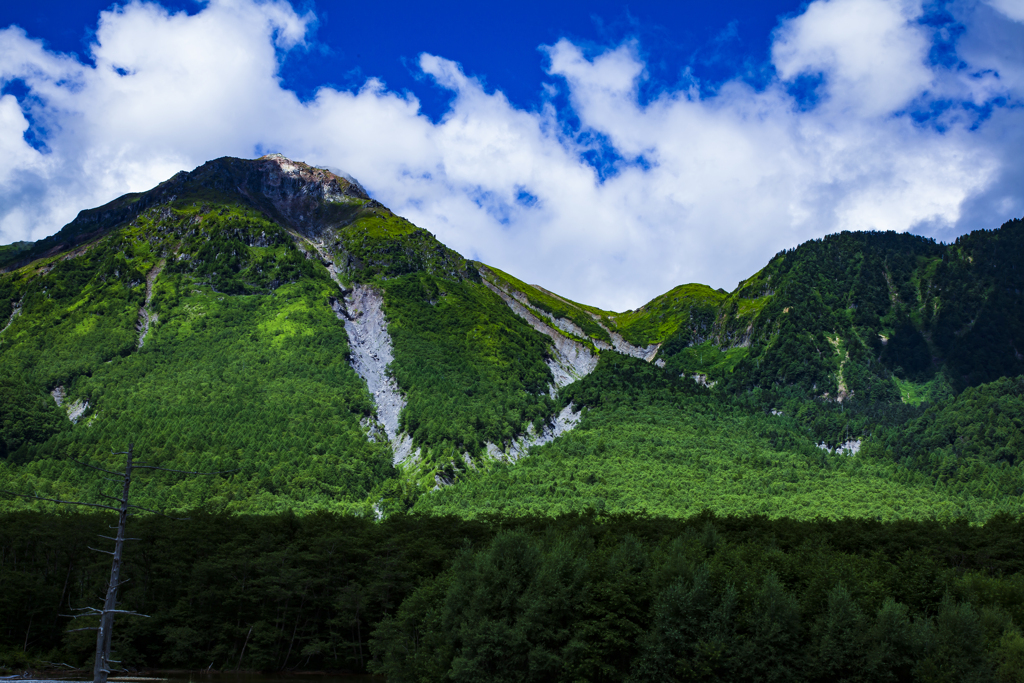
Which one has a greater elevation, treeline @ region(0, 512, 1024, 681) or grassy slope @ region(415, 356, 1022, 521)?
grassy slope @ region(415, 356, 1022, 521)

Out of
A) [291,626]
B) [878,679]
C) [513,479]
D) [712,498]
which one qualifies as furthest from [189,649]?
[712,498]

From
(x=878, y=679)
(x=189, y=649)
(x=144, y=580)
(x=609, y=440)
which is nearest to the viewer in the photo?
(x=878, y=679)

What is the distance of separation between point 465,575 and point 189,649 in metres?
42.3

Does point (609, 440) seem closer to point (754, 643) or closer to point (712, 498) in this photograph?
point (712, 498)

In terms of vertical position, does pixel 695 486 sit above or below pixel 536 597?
above

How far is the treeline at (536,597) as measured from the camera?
64375mm

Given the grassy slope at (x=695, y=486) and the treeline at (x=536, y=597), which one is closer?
the treeline at (x=536, y=597)

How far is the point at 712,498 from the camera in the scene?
15775 centimetres

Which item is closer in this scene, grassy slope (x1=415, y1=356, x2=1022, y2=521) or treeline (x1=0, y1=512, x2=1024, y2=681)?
treeline (x1=0, y1=512, x2=1024, y2=681)

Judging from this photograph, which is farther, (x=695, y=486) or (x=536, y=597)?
(x=695, y=486)

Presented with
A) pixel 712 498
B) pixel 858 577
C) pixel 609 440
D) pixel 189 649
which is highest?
pixel 609 440

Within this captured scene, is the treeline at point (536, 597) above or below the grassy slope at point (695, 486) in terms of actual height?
below

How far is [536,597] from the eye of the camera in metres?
68.8

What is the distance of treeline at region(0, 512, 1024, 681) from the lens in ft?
211
